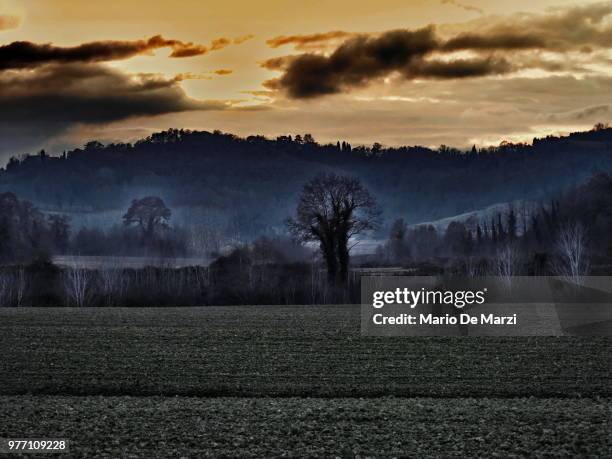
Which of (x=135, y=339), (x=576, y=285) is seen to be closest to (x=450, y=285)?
(x=135, y=339)

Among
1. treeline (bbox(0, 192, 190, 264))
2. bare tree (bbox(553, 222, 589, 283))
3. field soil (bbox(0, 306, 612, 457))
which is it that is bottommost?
field soil (bbox(0, 306, 612, 457))

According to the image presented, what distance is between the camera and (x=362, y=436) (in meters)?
20.4

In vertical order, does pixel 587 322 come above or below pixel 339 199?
below

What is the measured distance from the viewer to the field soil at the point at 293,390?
779 inches

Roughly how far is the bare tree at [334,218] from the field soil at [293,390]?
40743mm

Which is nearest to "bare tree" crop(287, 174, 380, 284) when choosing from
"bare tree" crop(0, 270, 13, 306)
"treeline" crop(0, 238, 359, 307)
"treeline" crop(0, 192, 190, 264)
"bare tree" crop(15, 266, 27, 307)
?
"treeline" crop(0, 238, 359, 307)

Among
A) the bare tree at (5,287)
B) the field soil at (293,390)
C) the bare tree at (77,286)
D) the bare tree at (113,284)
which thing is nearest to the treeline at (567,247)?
the bare tree at (113,284)

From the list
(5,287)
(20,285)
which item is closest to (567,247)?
(20,285)

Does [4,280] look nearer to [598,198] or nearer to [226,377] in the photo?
[226,377]

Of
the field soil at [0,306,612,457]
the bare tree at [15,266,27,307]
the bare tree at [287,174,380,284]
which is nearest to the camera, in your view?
the field soil at [0,306,612,457]

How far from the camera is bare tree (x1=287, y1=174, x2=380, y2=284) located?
315 feet

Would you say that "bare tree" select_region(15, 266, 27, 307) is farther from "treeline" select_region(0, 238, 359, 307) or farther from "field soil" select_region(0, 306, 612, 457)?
"field soil" select_region(0, 306, 612, 457)

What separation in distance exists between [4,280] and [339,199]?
38083 millimetres

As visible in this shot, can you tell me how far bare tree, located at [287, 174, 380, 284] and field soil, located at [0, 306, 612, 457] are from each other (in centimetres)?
4074
